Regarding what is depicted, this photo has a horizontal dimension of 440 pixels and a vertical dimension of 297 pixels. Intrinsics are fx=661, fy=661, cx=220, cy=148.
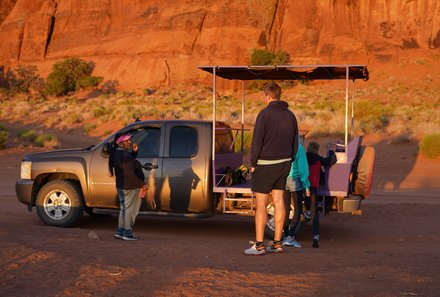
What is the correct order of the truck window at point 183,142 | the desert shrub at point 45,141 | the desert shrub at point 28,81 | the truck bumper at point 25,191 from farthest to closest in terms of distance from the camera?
1. the desert shrub at point 28,81
2. the desert shrub at point 45,141
3. the truck bumper at point 25,191
4. the truck window at point 183,142

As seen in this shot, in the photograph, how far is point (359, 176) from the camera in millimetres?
9953

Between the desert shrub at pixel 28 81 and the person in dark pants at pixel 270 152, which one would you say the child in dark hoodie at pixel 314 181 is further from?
the desert shrub at pixel 28 81

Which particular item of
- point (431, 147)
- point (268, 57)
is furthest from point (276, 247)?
point (268, 57)

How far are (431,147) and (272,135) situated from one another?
1605cm

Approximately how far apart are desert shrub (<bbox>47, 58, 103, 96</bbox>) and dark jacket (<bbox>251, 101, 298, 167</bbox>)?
64.5 m

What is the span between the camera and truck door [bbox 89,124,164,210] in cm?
1017

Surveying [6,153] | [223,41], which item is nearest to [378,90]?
[223,41]

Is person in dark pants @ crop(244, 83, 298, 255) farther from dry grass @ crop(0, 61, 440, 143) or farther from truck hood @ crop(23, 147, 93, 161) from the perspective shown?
Answer: dry grass @ crop(0, 61, 440, 143)

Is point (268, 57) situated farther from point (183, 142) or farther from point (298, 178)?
point (298, 178)

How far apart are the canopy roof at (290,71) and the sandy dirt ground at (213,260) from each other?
2.58 meters

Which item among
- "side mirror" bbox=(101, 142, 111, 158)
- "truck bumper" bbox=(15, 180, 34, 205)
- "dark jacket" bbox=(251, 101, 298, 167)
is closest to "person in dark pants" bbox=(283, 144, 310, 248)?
"dark jacket" bbox=(251, 101, 298, 167)

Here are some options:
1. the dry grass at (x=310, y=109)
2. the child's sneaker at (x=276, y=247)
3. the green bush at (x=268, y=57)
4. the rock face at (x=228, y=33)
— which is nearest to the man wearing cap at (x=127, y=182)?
the child's sneaker at (x=276, y=247)

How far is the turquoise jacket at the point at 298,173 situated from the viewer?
27.9ft

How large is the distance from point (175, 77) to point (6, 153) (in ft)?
147
